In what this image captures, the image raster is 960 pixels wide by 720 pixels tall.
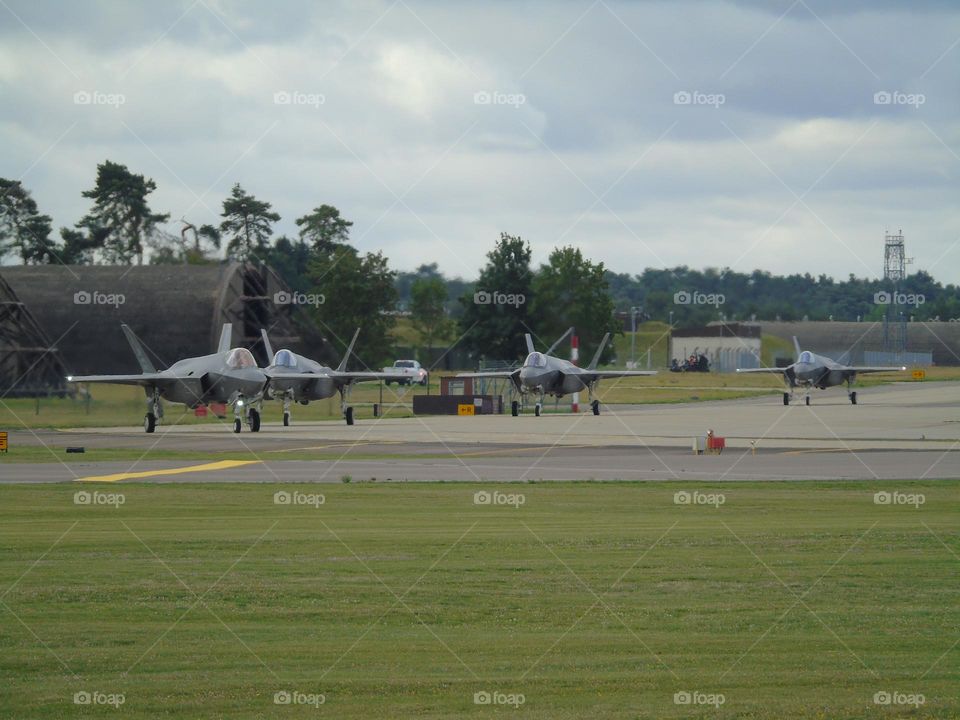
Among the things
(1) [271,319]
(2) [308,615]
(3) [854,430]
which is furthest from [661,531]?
(1) [271,319]

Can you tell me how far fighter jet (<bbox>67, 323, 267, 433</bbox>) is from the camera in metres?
42.9

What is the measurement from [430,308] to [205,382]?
149 feet

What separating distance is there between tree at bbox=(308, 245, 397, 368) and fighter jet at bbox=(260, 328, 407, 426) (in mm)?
26378

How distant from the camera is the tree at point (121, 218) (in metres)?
84.4

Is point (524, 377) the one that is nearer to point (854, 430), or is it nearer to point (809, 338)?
point (854, 430)

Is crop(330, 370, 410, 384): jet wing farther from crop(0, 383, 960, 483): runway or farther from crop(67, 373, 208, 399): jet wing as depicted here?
crop(67, 373, 208, 399): jet wing

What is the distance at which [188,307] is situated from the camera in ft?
209

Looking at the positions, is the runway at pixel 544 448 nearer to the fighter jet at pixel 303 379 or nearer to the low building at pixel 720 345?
the fighter jet at pixel 303 379

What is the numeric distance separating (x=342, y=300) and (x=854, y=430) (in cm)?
4035

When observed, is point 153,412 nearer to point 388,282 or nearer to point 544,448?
point 544,448

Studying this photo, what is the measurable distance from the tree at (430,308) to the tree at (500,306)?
444 inches

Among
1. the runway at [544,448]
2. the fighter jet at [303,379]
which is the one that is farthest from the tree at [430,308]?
the fighter jet at [303,379]

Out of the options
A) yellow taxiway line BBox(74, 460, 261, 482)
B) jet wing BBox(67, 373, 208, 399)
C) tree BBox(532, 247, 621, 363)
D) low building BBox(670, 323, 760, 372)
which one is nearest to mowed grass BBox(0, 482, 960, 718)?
yellow taxiway line BBox(74, 460, 261, 482)

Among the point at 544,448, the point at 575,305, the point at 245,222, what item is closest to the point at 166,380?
the point at 544,448
